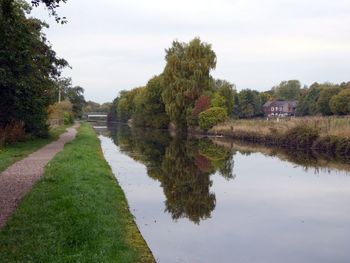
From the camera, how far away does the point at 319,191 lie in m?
17.2

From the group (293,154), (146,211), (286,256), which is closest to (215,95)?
(293,154)

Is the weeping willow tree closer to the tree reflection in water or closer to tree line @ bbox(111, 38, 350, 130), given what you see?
tree line @ bbox(111, 38, 350, 130)

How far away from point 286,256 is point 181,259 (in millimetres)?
2162

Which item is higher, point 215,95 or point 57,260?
point 215,95

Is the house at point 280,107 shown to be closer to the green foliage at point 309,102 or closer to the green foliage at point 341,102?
the green foliage at point 309,102

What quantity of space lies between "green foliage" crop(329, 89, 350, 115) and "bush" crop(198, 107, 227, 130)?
1304 inches

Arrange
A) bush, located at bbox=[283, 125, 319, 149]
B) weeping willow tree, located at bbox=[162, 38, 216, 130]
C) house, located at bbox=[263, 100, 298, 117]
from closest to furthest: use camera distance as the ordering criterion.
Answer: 1. bush, located at bbox=[283, 125, 319, 149]
2. weeping willow tree, located at bbox=[162, 38, 216, 130]
3. house, located at bbox=[263, 100, 298, 117]

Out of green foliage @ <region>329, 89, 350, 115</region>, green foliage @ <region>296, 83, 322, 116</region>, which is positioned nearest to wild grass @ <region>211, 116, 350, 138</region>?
green foliage @ <region>329, 89, 350, 115</region>

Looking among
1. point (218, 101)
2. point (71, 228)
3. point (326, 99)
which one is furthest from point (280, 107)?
point (71, 228)

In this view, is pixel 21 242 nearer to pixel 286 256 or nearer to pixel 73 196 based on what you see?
pixel 73 196

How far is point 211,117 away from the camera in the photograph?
54.4 m

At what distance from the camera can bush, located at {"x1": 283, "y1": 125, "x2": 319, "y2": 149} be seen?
111 feet

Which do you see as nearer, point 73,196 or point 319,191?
point 73,196

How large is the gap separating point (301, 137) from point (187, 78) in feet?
87.8
